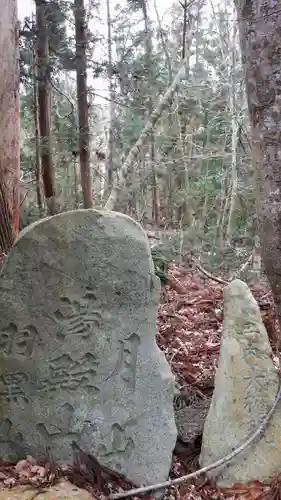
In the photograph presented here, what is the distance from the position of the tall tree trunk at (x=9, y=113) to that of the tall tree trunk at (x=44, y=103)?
6.48ft

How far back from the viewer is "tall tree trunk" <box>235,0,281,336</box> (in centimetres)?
282

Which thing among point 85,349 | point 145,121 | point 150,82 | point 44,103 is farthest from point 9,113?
point 145,121

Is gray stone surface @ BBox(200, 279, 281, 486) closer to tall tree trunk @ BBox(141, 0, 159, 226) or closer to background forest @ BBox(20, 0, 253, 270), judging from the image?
background forest @ BBox(20, 0, 253, 270)

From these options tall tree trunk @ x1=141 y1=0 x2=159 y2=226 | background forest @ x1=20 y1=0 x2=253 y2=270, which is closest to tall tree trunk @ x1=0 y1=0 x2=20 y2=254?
background forest @ x1=20 y1=0 x2=253 y2=270

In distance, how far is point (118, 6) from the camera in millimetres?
15984

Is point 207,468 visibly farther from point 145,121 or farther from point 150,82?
point 145,121

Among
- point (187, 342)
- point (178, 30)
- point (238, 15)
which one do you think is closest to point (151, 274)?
point (238, 15)

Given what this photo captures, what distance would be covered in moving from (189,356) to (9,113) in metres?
2.96

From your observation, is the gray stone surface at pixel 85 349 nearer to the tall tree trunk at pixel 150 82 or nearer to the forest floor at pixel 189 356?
the forest floor at pixel 189 356

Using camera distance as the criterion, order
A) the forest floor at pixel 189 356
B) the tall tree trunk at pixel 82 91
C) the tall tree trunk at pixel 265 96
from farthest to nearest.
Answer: the tall tree trunk at pixel 82 91
the forest floor at pixel 189 356
the tall tree trunk at pixel 265 96

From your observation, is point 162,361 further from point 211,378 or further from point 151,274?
point 211,378

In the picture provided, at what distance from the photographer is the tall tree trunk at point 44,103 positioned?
748 centimetres

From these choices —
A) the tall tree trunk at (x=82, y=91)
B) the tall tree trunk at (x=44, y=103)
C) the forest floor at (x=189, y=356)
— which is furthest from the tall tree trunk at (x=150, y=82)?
the forest floor at (x=189, y=356)

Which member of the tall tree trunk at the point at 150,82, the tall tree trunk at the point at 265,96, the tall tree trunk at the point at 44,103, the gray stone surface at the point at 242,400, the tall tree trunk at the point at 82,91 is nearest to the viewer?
the tall tree trunk at the point at 265,96
